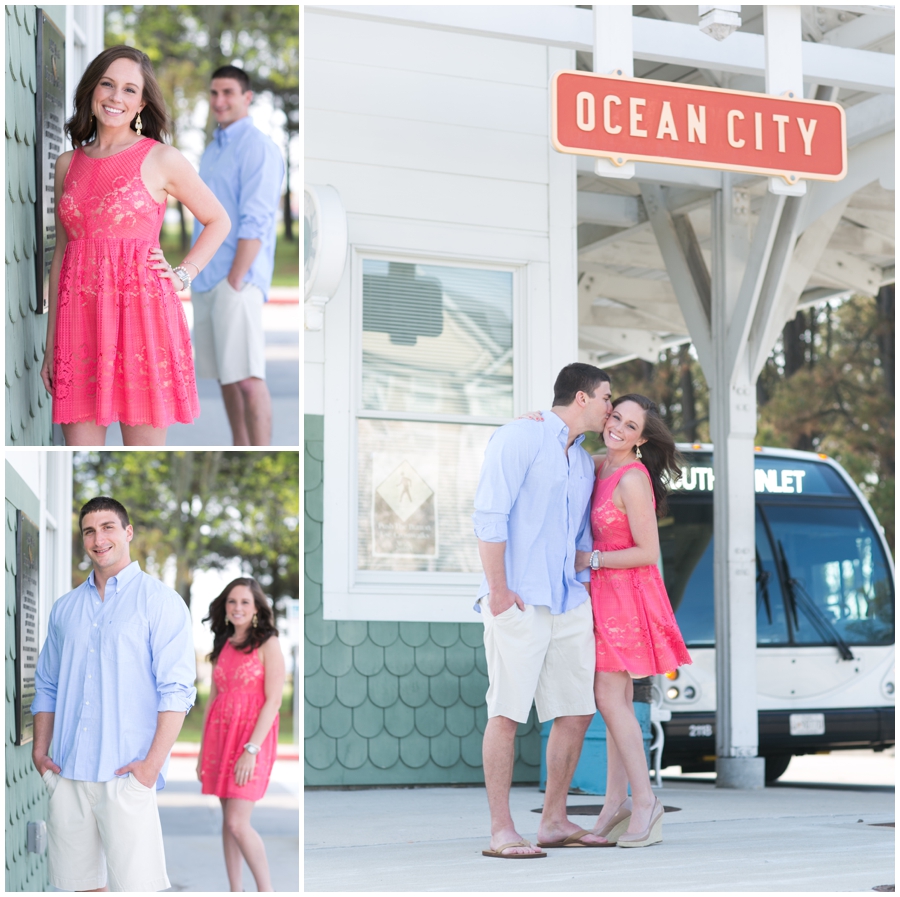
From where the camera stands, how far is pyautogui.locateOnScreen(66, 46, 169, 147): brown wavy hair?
3.66 meters

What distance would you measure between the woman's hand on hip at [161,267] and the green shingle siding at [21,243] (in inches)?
16.0

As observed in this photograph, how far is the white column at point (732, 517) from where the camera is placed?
754 cm

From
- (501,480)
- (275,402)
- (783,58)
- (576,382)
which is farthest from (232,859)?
(275,402)

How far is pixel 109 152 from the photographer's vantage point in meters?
3.69

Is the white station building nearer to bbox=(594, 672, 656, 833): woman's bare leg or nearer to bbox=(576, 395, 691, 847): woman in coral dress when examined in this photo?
bbox=(576, 395, 691, 847): woman in coral dress

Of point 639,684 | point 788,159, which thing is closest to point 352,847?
point 639,684

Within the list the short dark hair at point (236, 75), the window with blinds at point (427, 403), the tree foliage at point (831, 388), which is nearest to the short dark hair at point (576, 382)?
the short dark hair at point (236, 75)

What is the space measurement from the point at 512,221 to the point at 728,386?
178cm

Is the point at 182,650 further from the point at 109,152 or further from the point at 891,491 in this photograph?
the point at 891,491

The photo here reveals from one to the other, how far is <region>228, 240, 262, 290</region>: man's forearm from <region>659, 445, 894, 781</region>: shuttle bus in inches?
157

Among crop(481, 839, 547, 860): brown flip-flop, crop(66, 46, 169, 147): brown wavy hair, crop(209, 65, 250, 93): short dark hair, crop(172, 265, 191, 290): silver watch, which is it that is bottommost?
crop(481, 839, 547, 860): brown flip-flop

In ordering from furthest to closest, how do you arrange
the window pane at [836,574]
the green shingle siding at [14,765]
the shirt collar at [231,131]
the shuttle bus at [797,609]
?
the window pane at [836,574] < the shuttle bus at [797,609] < the shirt collar at [231,131] < the green shingle siding at [14,765]

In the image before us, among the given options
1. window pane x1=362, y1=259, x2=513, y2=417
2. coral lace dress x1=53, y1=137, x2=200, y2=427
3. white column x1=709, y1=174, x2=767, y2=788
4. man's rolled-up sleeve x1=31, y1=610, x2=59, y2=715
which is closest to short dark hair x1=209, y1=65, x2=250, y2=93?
window pane x1=362, y1=259, x2=513, y2=417

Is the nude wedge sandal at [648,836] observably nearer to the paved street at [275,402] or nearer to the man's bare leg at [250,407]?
the man's bare leg at [250,407]
